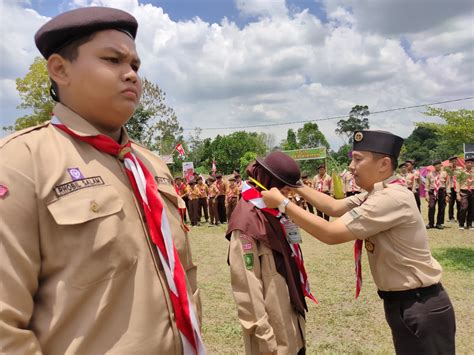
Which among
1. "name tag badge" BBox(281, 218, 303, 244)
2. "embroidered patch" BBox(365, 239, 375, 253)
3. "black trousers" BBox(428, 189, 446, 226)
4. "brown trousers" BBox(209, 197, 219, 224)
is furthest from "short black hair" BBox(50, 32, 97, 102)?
"brown trousers" BBox(209, 197, 219, 224)

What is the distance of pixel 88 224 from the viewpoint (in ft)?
4.10

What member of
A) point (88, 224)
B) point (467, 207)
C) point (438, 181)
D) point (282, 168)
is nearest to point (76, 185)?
point (88, 224)

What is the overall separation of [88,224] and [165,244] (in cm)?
29

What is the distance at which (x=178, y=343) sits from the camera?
1390 millimetres

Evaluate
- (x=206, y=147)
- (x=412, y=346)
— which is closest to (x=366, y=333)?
(x=412, y=346)

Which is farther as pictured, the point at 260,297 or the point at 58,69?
the point at 260,297

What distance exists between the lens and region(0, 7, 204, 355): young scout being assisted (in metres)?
1.16

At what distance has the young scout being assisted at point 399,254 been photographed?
2.57 m

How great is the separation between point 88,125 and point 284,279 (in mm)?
1716

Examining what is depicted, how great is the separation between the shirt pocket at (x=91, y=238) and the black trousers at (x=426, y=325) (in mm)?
2101

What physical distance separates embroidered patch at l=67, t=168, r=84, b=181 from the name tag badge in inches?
66.8

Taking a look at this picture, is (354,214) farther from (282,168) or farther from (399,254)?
(282,168)

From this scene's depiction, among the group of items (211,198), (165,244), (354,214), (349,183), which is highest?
(165,244)

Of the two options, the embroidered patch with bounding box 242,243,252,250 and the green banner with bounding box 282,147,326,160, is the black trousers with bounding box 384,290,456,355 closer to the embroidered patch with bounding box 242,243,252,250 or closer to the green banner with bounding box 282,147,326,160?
the embroidered patch with bounding box 242,243,252,250
